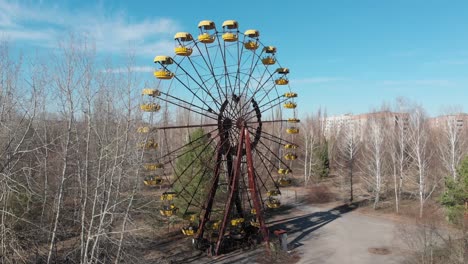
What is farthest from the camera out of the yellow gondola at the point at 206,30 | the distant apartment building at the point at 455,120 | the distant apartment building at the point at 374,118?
the distant apartment building at the point at 374,118

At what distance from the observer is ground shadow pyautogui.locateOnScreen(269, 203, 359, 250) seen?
22266mm

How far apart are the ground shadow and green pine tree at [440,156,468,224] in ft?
24.5

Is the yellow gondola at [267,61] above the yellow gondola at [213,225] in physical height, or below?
above

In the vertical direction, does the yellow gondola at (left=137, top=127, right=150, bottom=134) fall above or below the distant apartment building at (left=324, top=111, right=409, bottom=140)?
below

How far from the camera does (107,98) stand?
18.3m

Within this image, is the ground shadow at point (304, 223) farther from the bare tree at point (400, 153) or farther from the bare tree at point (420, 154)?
the bare tree at point (420, 154)

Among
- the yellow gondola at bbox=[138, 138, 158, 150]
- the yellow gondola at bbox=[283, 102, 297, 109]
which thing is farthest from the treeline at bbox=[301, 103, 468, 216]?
the yellow gondola at bbox=[138, 138, 158, 150]

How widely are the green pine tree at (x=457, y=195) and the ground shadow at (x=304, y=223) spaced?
24.5ft

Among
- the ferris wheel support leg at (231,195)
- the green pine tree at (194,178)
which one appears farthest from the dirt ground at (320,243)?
the green pine tree at (194,178)

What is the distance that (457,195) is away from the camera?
20484 millimetres

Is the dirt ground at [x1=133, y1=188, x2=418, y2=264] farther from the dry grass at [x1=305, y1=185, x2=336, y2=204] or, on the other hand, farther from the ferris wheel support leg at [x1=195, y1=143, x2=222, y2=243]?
the dry grass at [x1=305, y1=185, x2=336, y2=204]

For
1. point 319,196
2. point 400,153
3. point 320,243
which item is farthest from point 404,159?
point 320,243

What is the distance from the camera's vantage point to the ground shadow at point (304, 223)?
877 inches

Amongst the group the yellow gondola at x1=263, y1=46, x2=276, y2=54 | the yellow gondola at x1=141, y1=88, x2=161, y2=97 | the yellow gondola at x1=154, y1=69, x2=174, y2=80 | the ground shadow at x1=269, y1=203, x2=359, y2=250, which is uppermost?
the yellow gondola at x1=263, y1=46, x2=276, y2=54
